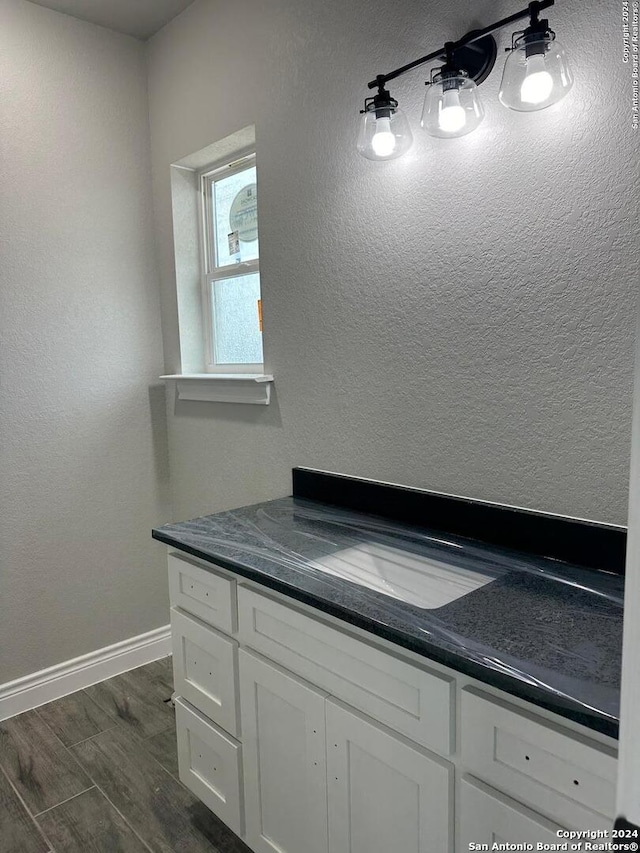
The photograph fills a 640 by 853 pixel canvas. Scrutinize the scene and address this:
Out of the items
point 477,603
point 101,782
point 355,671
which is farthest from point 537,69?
point 101,782

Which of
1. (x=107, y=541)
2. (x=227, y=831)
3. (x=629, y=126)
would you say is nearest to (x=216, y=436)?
(x=107, y=541)

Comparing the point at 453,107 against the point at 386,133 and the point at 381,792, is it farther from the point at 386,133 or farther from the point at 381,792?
the point at 381,792

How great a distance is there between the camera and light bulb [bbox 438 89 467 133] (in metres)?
1.38

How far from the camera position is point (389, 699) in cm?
116

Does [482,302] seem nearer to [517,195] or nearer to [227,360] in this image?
[517,195]

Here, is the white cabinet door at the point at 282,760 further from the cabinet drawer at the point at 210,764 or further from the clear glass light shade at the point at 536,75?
the clear glass light shade at the point at 536,75

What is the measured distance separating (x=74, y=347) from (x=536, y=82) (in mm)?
1959

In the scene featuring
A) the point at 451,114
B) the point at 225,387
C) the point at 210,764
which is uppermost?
the point at 451,114

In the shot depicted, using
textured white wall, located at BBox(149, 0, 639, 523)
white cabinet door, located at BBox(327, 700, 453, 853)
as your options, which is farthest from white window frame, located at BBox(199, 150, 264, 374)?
white cabinet door, located at BBox(327, 700, 453, 853)

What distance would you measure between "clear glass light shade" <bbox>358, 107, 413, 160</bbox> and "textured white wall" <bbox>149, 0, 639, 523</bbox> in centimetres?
10

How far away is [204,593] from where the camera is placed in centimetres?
164

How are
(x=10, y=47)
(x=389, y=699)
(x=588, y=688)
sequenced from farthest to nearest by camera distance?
(x=10, y=47) < (x=389, y=699) < (x=588, y=688)

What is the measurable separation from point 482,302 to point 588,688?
3.10 feet

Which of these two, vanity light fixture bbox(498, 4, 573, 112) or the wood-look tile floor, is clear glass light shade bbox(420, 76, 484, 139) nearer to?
vanity light fixture bbox(498, 4, 573, 112)
